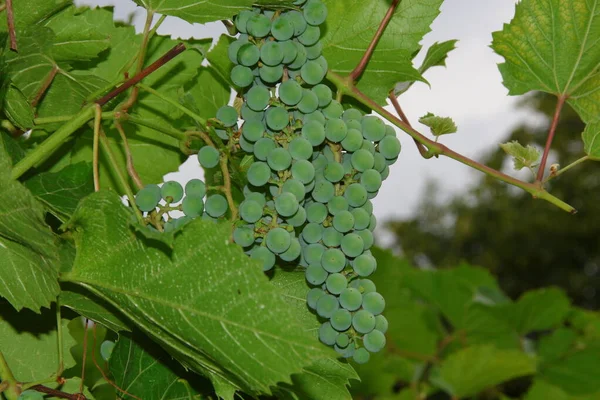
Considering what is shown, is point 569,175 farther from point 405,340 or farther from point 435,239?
point 405,340

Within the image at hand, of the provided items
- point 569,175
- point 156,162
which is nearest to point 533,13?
point 156,162

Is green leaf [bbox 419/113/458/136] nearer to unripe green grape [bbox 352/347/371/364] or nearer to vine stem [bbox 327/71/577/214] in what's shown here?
vine stem [bbox 327/71/577/214]

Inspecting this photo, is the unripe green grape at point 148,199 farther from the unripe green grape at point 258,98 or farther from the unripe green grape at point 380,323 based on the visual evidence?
the unripe green grape at point 380,323

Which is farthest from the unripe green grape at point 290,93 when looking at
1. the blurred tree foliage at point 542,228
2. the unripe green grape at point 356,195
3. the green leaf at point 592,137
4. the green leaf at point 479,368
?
the blurred tree foliage at point 542,228

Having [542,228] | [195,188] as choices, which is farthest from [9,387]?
[542,228]

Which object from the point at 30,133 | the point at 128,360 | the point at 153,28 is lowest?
the point at 128,360

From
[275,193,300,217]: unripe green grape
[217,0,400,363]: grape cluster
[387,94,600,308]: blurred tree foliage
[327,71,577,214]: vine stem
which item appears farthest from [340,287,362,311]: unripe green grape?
[387,94,600,308]: blurred tree foliage

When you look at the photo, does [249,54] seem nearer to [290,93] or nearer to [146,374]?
[290,93]
